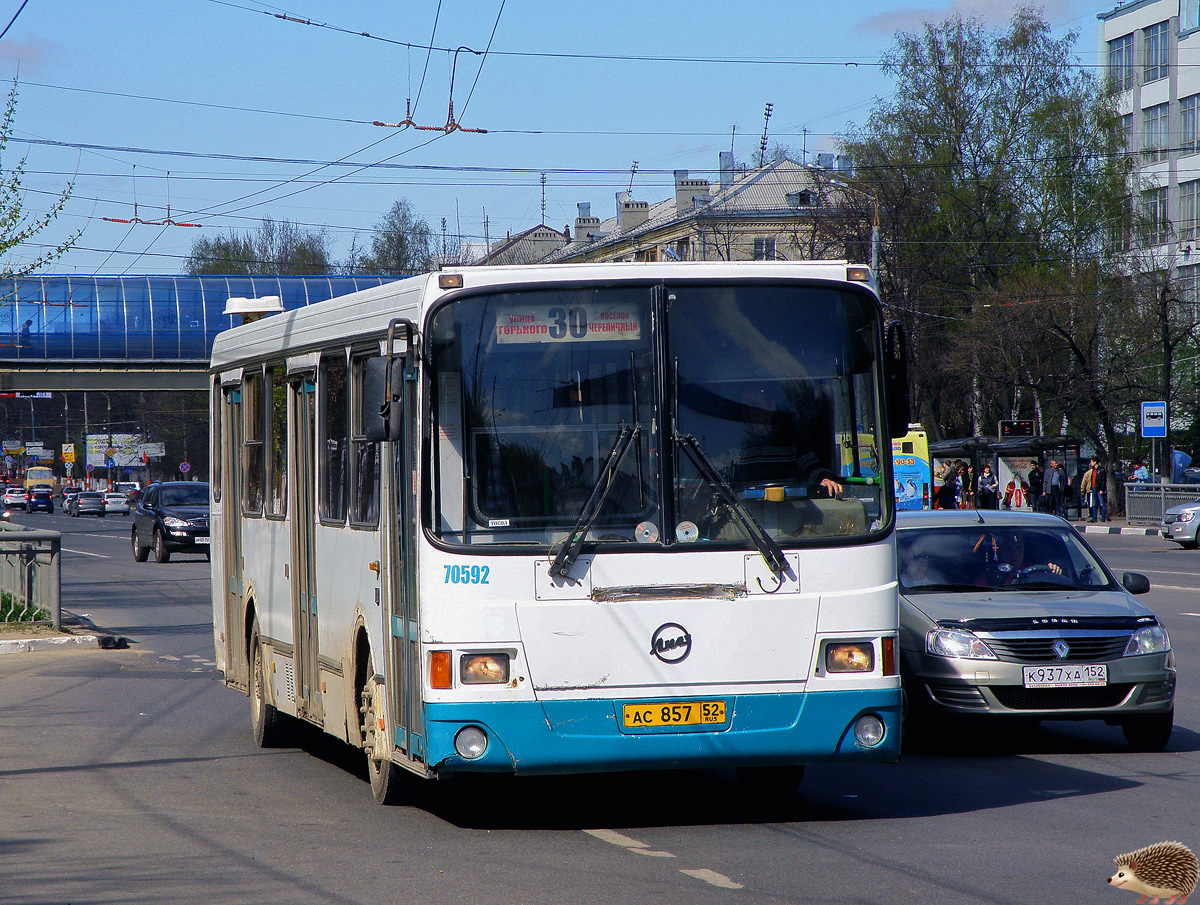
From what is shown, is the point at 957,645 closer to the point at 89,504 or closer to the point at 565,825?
the point at 565,825

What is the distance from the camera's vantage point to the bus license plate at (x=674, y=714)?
7137mm

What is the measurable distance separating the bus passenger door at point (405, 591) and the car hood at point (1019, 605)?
358 cm

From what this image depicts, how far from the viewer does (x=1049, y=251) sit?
54938 mm

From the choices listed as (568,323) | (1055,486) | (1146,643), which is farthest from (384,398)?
(1055,486)

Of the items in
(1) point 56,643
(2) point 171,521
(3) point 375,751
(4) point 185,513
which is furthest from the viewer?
(4) point 185,513

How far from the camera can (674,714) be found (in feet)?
23.5

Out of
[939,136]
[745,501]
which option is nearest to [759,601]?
[745,501]

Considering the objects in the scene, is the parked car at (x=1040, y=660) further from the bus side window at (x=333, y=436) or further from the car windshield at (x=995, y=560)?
the bus side window at (x=333, y=436)

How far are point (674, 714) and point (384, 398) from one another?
190 cm

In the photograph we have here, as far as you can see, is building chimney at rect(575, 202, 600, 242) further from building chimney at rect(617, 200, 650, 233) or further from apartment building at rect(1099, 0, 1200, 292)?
apartment building at rect(1099, 0, 1200, 292)

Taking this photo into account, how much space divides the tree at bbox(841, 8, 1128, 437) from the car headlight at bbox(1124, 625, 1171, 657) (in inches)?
1686

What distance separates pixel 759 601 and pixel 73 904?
311 cm

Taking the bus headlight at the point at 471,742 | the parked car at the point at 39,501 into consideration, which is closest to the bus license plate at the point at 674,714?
the bus headlight at the point at 471,742

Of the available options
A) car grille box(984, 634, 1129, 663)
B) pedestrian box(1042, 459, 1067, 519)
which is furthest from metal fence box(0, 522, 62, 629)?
pedestrian box(1042, 459, 1067, 519)
